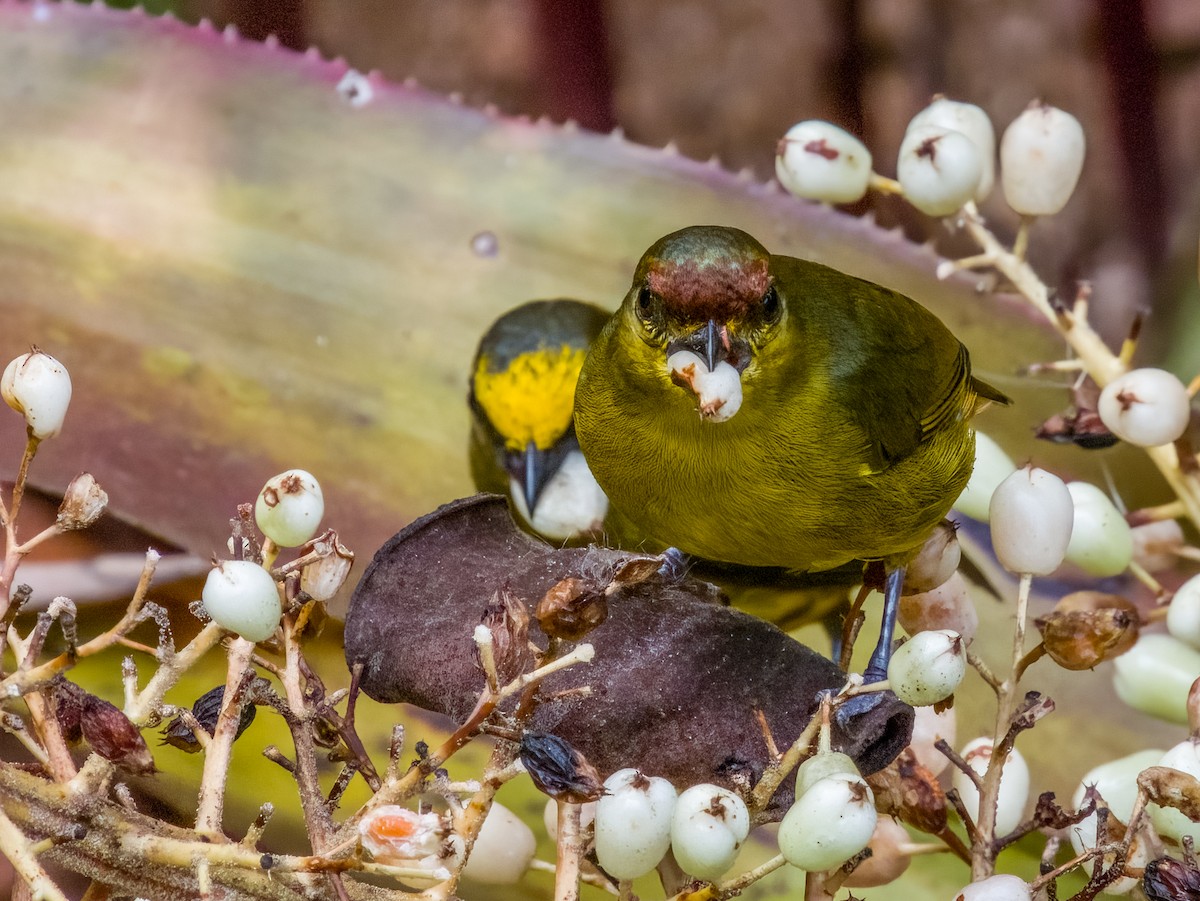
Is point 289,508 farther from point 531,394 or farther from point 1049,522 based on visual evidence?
point 531,394

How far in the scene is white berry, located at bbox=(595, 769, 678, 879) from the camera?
1.05 ft

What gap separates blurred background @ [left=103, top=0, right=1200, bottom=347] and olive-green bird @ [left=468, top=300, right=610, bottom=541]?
137 millimetres

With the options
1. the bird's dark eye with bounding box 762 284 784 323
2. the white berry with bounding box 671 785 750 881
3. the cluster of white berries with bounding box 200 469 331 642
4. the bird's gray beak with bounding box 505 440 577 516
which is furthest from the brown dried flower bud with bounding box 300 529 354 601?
the bird's gray beak with bounding box 505 440 577 516

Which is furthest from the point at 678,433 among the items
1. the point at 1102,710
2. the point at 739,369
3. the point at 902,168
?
the point at 1102,710

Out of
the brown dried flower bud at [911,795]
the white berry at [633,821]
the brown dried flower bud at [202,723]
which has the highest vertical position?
the white berry at [633,821]

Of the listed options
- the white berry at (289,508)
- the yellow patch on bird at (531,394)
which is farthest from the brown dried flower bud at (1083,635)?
the yellow patch on bird at (531,394)

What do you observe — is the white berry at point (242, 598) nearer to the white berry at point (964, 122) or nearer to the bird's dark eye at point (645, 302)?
the bird's dark eye at point (645, 302)

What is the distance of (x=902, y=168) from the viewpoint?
58cm

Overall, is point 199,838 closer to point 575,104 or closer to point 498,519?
point 498,519

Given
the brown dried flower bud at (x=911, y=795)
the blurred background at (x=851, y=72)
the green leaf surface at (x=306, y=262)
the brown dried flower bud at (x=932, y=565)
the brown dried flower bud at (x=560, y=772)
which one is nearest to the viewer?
the brown dried flower bud at (x=560, y=772)

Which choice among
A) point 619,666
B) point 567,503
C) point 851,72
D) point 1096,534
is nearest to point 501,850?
point 619,666

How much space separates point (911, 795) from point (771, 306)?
0.20 meters

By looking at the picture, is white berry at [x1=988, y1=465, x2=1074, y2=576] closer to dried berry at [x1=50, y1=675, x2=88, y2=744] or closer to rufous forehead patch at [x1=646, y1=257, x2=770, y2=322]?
rufous forehead patch at [x1=646, y1=257, x2=770, y2=322]

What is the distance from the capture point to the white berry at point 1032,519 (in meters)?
0.41
